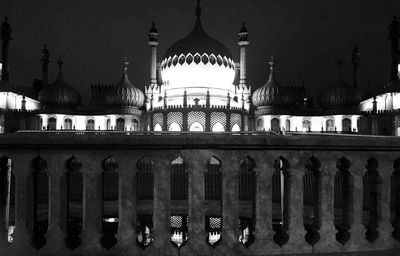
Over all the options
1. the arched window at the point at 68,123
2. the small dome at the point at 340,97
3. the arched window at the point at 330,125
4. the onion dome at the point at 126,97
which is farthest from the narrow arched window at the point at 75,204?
the small dome at the point at 340,97

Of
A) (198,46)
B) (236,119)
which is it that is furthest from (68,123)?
(236,119)

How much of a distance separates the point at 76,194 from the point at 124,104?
35.8 m

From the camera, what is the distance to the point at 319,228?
13.5 feet

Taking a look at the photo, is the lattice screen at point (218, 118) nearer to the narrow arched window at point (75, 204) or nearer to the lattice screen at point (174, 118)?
the lattice screen at point (174, 118)

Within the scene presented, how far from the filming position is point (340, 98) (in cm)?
4800

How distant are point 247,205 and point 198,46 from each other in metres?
37.4

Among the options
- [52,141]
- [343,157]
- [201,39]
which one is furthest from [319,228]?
[201,39]

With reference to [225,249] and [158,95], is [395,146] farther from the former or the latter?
[158,95]

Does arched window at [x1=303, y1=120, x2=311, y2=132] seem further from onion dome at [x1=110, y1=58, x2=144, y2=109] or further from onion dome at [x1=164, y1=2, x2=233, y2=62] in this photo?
onion dome at [x1=110, y1=58, x2=144, y2=109]

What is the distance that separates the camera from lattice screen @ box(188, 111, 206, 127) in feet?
137

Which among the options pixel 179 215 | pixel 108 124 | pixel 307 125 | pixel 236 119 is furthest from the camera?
pixel 307 125

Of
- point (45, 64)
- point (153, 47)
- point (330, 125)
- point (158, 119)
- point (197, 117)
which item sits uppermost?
point (153, 47)

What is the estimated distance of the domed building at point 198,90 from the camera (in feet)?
138

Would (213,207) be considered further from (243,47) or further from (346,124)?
(243,47)
